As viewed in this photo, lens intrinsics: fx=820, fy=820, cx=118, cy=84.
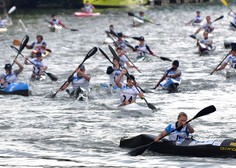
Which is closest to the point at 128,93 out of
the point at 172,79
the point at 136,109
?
the point at 136,109

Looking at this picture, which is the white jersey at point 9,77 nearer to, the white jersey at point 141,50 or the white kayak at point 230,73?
the white kayak at point 230,73

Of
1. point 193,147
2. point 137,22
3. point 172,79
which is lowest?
point 137,22

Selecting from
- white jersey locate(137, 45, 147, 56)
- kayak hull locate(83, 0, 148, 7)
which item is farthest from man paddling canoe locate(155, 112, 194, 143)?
kayak hull locate(83, 0, 148, 7)

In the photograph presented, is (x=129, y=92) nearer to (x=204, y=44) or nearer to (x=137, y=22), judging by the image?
(x=204, y=44)

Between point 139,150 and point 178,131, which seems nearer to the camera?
point 139,150

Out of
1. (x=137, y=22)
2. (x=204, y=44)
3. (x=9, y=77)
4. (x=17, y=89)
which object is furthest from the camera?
(x=137, y=22)

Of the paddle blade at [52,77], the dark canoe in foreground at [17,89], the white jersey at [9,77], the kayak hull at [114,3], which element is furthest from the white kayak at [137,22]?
the dark canoe in foreground at [17,89]

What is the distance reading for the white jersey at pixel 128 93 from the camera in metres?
27.3

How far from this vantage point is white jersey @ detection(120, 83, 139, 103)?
27.3 metres

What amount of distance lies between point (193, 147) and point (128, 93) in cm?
749

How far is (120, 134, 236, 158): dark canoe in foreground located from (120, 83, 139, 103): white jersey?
5871 mm

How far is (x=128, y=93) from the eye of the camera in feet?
89.9

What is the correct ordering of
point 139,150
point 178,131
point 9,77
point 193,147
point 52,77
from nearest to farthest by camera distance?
point 193,147 → point 139,150 → point 178,131 → point 9,77 → point 52,77

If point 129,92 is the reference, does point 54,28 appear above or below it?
below
